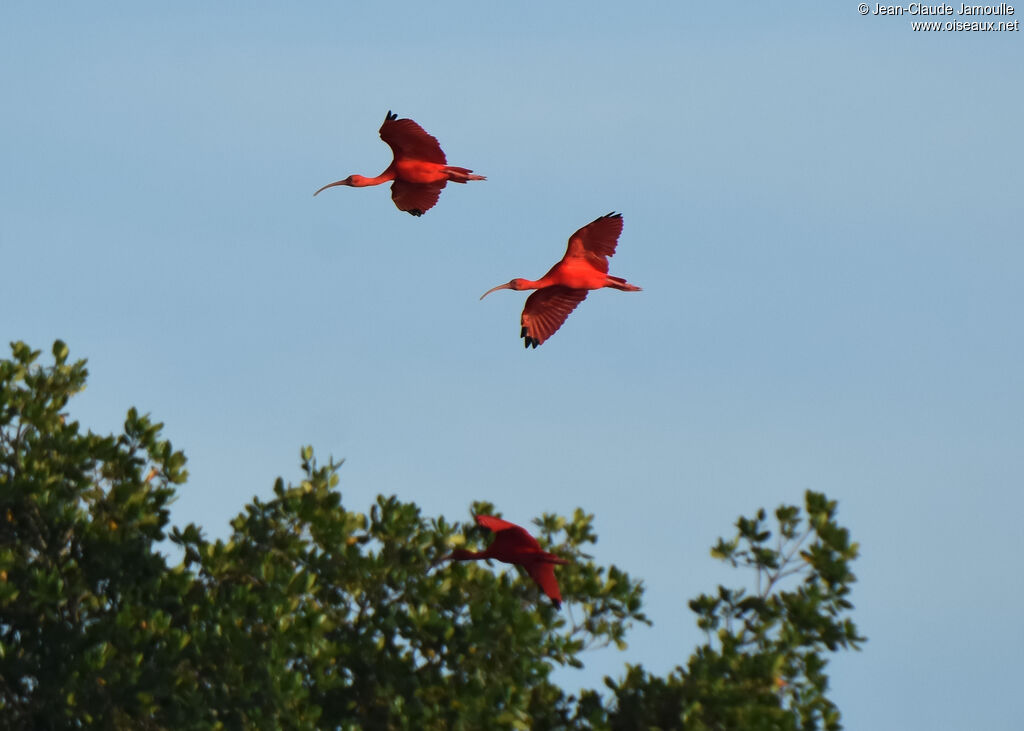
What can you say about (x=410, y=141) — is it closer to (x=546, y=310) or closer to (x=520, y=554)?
(x=546, y=310)

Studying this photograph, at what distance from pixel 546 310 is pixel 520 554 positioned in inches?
200

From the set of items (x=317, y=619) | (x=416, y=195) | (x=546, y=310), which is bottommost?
(x=317, y=619)

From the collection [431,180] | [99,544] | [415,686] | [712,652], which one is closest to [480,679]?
[415,686]

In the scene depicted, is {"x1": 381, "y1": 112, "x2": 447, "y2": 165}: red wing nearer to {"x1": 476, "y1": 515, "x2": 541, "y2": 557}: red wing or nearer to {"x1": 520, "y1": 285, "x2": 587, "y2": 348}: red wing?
{"x1": 520, "y1": 285, "x2": 587, "y2": 348}: red wing

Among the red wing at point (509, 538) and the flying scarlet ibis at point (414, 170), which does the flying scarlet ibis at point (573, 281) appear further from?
the red wing at point (509, 538)

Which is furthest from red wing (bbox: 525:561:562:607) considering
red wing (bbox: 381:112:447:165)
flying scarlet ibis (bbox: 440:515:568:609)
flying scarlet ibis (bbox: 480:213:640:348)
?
red wing (bbox: 381:112:447:165)

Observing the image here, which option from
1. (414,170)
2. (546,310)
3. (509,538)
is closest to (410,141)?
(414,170)

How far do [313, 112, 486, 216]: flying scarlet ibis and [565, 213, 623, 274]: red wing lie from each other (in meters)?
2.21

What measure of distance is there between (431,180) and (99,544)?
285 inches

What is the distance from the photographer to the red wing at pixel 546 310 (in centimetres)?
2072

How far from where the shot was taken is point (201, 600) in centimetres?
1691

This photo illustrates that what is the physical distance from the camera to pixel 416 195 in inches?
884

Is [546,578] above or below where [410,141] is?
below

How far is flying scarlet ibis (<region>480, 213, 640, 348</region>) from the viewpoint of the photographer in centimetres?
2052
